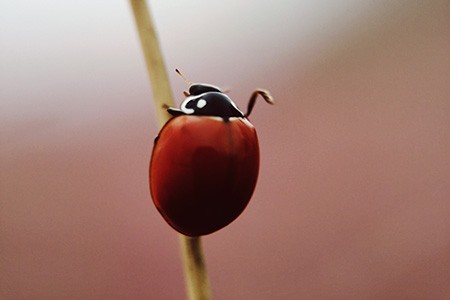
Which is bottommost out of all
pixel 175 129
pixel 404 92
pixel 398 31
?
pixel 175 129

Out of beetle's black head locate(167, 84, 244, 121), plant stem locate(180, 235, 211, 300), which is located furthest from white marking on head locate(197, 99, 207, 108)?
plant stem locate(180, 235, 211, 300)

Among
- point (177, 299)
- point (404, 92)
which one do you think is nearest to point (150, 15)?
point (177, 299)

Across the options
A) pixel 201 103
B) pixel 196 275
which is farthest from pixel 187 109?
pixel 196 275

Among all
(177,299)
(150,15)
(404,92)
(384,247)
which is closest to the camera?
(150,15)

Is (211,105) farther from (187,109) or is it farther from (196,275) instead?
(196,275)

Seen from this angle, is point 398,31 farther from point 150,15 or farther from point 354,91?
point 150,15

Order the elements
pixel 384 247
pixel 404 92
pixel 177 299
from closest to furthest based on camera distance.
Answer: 1. pixel 177 299
2. pixel 384 247
3. pixel 404 92

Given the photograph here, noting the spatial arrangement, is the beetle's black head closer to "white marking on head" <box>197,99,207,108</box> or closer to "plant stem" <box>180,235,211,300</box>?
"white marking on head" <box>197,99,207,108</box>
